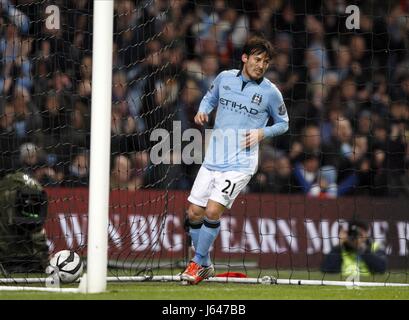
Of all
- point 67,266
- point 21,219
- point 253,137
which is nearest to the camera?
point 67,266

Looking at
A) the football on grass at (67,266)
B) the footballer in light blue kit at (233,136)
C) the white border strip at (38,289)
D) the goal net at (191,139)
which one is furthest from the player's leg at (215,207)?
the white border strip at (38,289)

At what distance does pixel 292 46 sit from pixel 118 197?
318 centimetres

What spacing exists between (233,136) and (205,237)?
972 mm

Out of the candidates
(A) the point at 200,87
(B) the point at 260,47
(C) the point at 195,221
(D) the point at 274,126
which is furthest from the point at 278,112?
(A) the point at 200,87

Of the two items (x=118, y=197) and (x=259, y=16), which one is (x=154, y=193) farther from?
(x=259, y=16)

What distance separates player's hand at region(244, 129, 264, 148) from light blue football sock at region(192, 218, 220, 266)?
2.54ft

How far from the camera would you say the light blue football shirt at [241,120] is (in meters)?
8.86

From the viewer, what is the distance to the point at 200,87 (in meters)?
12.1

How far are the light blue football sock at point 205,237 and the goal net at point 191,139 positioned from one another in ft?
3.94

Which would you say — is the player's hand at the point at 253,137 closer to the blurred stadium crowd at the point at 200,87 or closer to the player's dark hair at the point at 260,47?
the player's dark hair at the point at 260,47

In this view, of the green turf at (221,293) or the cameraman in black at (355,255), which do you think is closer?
the green turf at (221,293)

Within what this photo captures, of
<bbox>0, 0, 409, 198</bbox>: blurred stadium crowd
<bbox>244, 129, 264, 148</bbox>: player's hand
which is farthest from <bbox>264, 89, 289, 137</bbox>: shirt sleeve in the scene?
<bbox>0, 0, 409, 198</bbox>: blurred stadium crowd

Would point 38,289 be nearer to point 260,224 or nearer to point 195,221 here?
point 195,221

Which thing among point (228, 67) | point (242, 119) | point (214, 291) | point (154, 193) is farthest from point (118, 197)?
point (214, 291)
